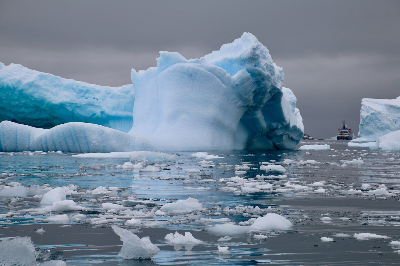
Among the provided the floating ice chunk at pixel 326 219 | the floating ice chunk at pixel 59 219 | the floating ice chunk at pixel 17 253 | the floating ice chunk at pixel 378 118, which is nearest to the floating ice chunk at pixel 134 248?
the floating ice chunk at pixel 17 253

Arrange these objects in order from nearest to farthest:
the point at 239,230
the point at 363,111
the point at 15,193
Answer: the point at 239,230 → the point at 15,193 → the point at 363,111

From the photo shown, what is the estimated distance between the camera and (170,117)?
59.4 ft

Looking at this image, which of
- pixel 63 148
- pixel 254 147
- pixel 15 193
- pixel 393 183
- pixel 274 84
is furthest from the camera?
pixel 254 147

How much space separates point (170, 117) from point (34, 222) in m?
14.6

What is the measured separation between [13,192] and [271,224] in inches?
120

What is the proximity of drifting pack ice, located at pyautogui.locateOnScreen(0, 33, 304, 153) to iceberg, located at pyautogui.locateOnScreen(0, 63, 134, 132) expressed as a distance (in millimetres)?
42

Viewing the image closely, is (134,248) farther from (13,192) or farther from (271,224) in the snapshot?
(13,192)

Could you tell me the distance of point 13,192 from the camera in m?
5.04

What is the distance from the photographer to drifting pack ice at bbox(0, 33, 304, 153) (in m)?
17.3

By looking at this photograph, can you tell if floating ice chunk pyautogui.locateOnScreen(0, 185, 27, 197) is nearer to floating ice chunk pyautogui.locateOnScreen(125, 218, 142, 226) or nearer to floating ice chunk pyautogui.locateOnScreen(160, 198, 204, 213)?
floating ice chunk pyautogui.locateOnScreen(160, 198, 204, 213)

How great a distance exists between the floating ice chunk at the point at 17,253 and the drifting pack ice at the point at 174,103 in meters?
12.7

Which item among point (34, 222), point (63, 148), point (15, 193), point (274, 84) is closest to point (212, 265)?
point (34, 222)

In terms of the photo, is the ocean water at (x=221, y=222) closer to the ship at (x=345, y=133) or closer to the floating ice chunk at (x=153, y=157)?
the floating ice chunk at (x=153, y=157)

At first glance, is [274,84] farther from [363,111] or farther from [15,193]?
[363,111]
